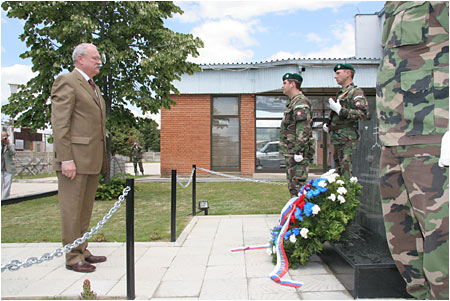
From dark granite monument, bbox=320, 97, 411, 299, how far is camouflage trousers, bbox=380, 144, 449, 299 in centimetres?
23

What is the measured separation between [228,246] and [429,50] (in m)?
3.02

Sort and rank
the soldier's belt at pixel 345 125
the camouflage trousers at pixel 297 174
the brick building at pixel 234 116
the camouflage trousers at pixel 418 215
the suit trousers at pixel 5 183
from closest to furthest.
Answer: the camouflage trousers at pixel 418 215, the soldier's belt at pixel 345 125, the camouflage trousers at pixel 297 174, the suit trousers at pixel 5 183, the brick building at pixel 234 116

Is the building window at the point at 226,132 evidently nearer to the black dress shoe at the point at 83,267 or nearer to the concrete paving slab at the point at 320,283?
the black dress shoe at the point at 83,267

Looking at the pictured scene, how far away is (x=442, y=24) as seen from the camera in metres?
2.21

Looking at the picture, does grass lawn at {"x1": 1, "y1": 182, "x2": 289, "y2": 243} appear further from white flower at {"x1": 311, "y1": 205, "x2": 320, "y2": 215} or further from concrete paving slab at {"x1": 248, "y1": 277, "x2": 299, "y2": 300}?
white flower at {"x1": 311, "y1": 205, "x2": 320, "y2": 215}

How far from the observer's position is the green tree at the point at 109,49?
783 cm

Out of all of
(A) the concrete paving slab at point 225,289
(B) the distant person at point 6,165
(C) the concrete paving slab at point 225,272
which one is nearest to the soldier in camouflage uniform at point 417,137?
(A) the concrete paving slab at point 225,289

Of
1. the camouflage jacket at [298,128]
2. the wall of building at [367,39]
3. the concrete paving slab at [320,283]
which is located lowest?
the concrete paving slab at [320,283]

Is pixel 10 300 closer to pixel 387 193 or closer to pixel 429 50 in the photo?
pixel 387 193

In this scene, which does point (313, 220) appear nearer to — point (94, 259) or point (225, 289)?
point (225, 289)

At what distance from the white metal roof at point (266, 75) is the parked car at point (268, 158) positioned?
2388mm

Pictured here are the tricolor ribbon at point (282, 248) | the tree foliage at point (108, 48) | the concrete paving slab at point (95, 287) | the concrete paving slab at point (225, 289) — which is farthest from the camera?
the tree foliage at point (108, 48)

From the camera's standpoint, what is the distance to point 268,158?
48.6ft

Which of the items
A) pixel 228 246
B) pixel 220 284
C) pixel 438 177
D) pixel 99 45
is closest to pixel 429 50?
pixel 438 177
